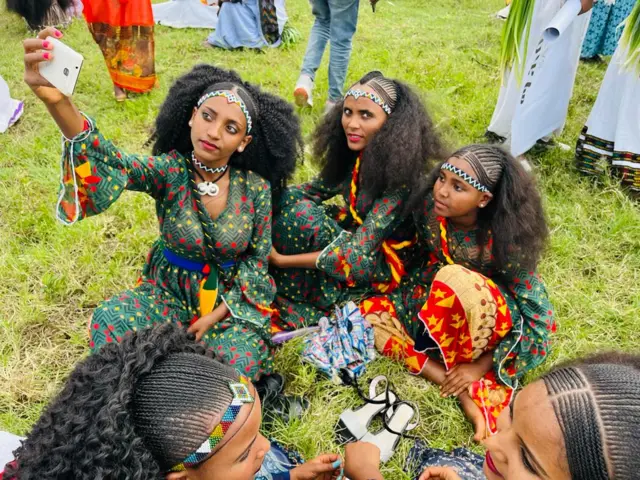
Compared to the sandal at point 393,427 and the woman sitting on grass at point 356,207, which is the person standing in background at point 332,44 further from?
the sandal at point 393,427

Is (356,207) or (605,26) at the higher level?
(605,26)

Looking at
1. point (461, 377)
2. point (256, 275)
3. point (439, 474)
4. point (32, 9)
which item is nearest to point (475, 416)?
point (461, 377)

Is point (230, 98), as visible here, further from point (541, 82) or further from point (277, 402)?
point (541, 82)

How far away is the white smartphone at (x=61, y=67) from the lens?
1.69 metres

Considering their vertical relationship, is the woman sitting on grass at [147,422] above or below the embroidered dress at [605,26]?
below

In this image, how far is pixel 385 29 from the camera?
7.41 m

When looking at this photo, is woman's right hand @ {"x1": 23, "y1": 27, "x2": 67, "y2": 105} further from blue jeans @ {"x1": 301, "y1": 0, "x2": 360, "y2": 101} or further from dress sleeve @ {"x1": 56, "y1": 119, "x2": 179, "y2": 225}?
blue jeans @ {"x1": 301, "y1": 0, "x2": 360, "y2": 101}

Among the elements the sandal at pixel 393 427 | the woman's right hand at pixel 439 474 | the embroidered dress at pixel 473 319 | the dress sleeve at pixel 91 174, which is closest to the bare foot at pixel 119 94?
the dress sleeve at pixel 91 174

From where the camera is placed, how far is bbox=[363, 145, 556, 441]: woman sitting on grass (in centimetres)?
231

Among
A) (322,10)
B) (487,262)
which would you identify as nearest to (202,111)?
(487,262)

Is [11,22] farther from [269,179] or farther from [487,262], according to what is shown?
[487,262]

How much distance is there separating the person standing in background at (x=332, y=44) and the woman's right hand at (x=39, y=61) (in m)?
2.73

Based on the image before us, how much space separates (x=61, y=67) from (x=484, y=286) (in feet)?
5.96

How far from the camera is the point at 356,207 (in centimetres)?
287
